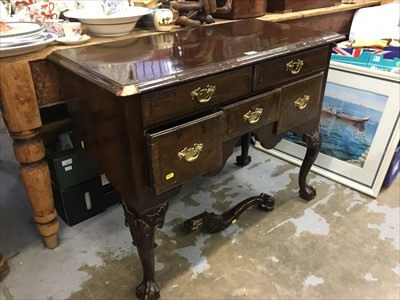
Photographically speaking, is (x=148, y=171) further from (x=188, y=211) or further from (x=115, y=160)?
(x=188, y=211)

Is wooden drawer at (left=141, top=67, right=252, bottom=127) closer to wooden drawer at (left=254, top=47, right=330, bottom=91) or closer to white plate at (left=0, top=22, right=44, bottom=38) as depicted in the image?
wooden drawer at (left=254, top=47, right=330, bottom=91)

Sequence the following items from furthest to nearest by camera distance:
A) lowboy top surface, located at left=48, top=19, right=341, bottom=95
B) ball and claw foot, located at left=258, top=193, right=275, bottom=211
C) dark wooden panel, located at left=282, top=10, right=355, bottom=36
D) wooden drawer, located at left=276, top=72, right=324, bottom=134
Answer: dark wooden panel, located at left=282, top=10, right=355, bottom=36, ball and claw foot, located at left=258, top=193, right=275, bottom=211, wooden drawer, located at left=276, top=72, right=324, bottom=134, lowboy top surface, located at left=48, top=19, right=341, bottom=95

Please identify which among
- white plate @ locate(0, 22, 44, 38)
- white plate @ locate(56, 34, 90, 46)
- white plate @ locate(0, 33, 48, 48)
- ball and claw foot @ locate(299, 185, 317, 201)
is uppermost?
white plate @ locate(0, 22, 44, 38)

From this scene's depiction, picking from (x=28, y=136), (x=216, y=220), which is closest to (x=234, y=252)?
(x=216, y=220)

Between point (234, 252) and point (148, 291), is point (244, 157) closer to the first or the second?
point (234, 252)

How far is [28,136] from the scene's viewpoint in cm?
107

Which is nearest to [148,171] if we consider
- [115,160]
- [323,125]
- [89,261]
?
[115,160]

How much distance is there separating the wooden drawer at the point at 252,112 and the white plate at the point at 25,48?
53cm

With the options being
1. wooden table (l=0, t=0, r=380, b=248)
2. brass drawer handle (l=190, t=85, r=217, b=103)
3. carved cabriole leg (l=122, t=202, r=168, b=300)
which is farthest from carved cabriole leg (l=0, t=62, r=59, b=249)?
brass drawer handle (l=190, t=85, r=217, b=103)

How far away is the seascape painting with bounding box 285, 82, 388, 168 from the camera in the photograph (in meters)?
1.52

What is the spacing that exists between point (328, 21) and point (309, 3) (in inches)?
7.4

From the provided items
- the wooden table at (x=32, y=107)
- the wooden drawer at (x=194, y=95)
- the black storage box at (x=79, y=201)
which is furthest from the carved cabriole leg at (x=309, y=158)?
the black storage box at (x=79, y=201)

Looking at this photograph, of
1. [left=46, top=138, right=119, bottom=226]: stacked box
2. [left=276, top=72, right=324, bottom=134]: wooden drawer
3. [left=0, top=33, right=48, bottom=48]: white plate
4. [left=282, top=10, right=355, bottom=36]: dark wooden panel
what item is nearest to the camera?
[left=0, top=33, right=48, bottom=48]: white plate

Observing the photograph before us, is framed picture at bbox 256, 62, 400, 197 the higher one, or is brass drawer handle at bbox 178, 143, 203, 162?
brass drawer handle at bbox 178, 143, 203, 162
